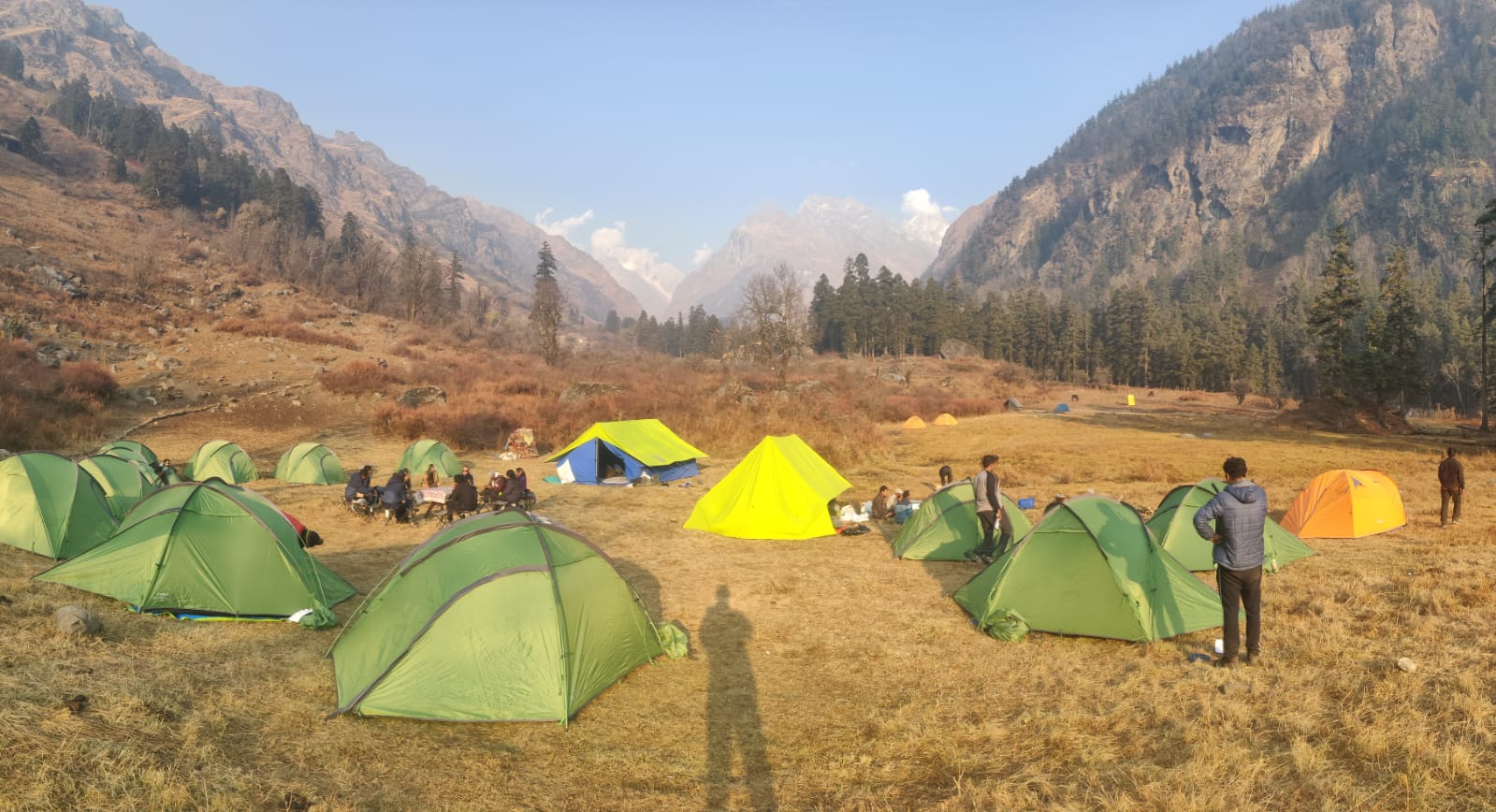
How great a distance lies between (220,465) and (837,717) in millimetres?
20820

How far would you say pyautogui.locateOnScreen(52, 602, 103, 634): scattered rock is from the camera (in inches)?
282

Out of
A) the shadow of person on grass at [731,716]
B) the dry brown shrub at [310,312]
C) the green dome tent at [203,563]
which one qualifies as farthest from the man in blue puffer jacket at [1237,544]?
the dry brown shrub at [310,312]

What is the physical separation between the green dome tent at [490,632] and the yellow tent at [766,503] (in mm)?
7245

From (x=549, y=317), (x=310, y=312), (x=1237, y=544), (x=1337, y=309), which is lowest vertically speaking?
(x=1237, y=544)

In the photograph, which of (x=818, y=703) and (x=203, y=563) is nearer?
(x=818, y=703)

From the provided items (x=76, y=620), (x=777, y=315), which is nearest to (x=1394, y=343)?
(x=777, y=315)

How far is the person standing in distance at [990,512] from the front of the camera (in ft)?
39.2

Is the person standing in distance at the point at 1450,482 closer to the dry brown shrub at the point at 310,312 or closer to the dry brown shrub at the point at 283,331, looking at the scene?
the dry brown shrub at the point at 283,331

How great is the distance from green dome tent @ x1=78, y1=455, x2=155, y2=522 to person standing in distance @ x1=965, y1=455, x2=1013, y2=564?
15032 millimetres

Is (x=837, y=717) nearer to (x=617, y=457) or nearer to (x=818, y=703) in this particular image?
(x=818, y=703)

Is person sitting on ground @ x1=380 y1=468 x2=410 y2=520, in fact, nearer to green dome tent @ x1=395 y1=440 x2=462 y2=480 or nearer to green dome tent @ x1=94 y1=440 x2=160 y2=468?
green dome tent @ x1=94 y1=440 x2=160 y2=468

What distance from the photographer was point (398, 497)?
15422mm

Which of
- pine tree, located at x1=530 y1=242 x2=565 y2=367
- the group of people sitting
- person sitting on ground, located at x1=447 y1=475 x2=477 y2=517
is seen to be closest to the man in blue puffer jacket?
the group of people sitting

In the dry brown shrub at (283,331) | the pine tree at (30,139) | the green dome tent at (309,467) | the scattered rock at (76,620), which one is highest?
the pine tree at (30,139)
